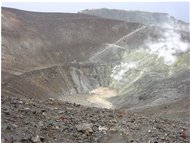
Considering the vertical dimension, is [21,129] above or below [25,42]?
below

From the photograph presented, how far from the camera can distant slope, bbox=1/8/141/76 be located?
42844 millimetres

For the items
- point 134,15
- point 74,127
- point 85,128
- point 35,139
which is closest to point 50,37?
point 134,15

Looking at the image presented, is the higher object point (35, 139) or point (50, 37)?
point (50, 37)

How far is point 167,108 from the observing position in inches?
1025

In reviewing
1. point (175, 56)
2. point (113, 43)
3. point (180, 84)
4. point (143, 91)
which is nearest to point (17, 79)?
point (143, 91)

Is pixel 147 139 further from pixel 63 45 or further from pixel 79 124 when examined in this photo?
pixel 63 45

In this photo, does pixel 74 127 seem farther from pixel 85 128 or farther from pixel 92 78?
pixel 92 78

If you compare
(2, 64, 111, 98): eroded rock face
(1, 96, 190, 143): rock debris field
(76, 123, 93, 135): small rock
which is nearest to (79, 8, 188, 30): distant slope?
(2, 64, 111, 98): eroded rock face

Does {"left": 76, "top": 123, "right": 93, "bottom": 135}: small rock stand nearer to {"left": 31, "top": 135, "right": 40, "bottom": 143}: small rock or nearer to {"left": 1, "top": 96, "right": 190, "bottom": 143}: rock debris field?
{"left": 1, "top": 96, "right": 190, "bottom": 143}: rock debris field

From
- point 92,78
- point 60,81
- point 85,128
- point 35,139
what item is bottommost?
point 35,139

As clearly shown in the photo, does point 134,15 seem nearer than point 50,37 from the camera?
No

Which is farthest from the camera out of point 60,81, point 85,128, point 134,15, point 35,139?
point 134,15

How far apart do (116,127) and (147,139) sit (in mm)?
1204

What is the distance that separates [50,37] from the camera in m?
50.4
